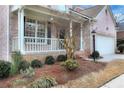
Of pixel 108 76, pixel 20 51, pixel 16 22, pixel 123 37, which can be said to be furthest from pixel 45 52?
pixel 123 37

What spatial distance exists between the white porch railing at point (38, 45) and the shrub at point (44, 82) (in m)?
2.38

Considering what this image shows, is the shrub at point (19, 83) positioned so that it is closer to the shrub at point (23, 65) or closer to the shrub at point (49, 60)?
the shrub at point (23, 65)

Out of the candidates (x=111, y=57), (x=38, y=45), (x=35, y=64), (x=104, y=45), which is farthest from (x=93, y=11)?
(x=35, y=64)

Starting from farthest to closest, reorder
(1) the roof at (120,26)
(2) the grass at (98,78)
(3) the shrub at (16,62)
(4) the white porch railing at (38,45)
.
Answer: (1) the roof at (120,26)
(4) the white porch railing at (38,45)
(3) the shrub at (16,62)
(2) the grass at (98,78)

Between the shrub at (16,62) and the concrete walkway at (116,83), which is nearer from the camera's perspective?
the concrete walkway at (116,83)

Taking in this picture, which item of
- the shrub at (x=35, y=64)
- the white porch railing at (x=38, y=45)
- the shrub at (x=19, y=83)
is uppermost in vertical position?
the white porch railing at (x=38, y=45)

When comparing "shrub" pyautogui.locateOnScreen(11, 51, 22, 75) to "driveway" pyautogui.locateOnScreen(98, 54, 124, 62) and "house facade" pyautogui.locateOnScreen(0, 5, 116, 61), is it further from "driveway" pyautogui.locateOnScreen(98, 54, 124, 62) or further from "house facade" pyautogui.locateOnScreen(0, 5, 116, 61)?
"driveway" pyautogui.locateOnScreen(98, 54, 124, 62)

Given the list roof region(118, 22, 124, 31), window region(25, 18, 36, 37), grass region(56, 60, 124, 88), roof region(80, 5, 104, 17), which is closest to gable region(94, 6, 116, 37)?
roof region(80, 5, 104, 17)

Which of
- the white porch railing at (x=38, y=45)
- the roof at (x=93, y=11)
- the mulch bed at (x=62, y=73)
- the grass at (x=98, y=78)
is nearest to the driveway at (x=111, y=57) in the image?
the grass at (x=98, y=78)

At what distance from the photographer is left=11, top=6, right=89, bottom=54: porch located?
22.7ft

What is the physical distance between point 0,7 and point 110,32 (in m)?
6.33

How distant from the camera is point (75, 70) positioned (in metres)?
6.05

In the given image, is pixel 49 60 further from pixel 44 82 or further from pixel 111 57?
pixel 111 57

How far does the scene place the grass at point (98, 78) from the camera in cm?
495
